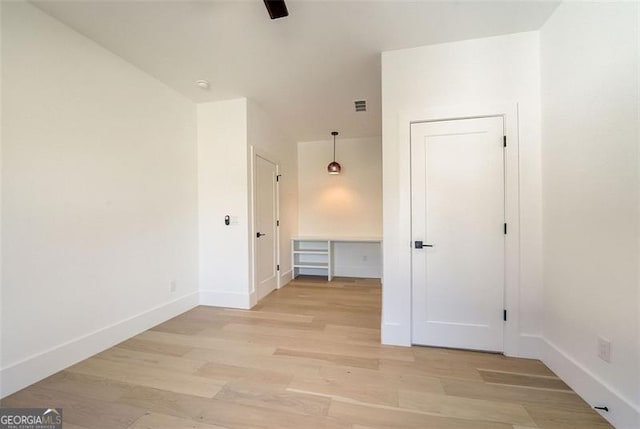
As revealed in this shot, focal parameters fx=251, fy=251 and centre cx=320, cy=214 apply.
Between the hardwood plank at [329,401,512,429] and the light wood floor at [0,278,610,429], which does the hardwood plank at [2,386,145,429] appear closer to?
the light wood floor at [0,278,610,429]

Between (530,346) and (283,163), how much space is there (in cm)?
402

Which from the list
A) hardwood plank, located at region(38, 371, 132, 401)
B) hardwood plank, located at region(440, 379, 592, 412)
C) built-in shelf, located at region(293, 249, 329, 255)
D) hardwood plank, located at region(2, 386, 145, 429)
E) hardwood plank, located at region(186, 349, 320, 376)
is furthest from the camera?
built-in shelf, located at region(293, 249, 329, 255)

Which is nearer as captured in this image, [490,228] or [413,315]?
[490,228]

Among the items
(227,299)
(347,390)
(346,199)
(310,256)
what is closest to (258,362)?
(347,390)

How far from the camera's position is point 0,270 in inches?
65.6

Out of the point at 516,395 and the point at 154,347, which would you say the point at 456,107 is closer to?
the point at 516,395

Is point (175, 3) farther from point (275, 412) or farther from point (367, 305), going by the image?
point (367, 305)

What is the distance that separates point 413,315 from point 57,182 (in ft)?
10.5

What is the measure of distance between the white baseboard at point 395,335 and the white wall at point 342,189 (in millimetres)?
2795

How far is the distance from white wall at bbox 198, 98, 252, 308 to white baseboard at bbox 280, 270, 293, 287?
3.68ft

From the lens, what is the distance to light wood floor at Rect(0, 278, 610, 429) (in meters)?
1.48

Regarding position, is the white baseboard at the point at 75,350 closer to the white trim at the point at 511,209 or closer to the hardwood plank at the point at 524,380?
the hardwood plank at the point at 524,380

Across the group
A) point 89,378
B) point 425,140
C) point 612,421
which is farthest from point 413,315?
point 89,378

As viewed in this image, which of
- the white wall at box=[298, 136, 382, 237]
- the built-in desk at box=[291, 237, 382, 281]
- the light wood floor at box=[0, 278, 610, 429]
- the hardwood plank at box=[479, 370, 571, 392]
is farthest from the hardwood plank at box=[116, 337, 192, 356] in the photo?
the white wall at box=[298, 136, 382, 237]
